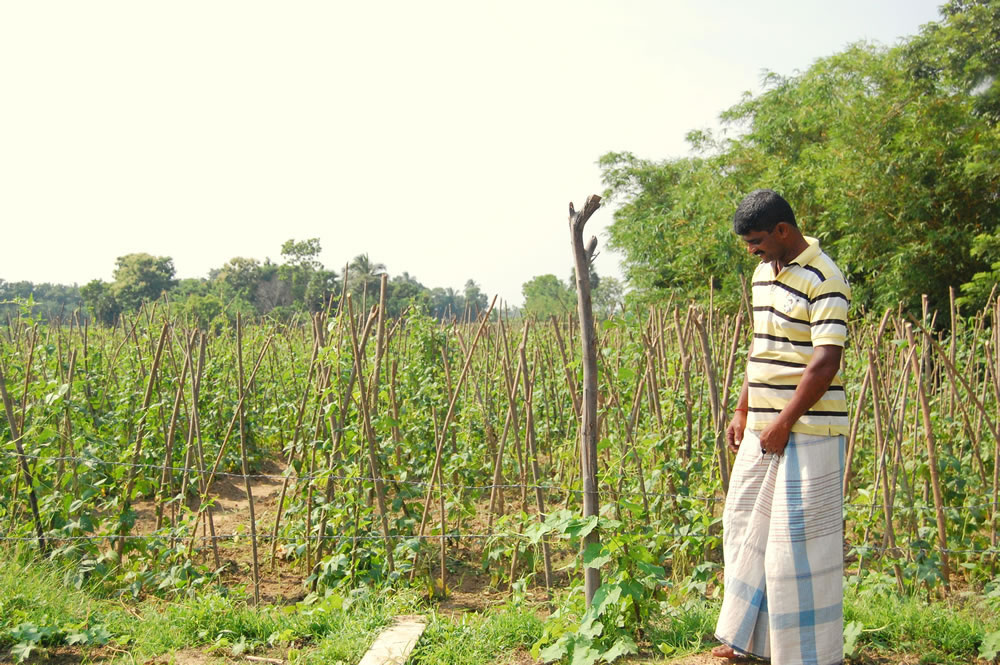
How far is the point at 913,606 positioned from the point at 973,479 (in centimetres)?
134

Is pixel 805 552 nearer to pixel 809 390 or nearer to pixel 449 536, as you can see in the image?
pixel 809 390

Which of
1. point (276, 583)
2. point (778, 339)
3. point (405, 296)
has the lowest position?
point (276, 583)

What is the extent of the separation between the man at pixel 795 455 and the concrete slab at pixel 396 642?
108 centimetres

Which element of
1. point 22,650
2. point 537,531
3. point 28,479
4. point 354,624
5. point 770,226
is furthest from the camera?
point 28,479

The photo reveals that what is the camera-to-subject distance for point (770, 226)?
1958mm

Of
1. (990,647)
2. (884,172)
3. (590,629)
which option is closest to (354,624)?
(590,629)

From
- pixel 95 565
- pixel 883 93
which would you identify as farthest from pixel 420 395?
pixel 883 93

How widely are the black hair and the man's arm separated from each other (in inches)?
14.1

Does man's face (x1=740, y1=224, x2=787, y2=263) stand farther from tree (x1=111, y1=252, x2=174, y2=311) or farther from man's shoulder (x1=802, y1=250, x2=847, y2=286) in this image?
tree (x1=111, y1=252, x2=174, y2=311)

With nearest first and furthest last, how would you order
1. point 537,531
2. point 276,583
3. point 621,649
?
point 621,649 < point 537,531 < point 276,583

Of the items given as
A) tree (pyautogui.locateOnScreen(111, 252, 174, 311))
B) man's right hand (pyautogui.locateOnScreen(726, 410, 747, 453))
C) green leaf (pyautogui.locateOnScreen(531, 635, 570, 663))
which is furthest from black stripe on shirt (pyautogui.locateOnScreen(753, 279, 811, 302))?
tree (pyautogui.locateOnScreen(111, 252, 174, 311))

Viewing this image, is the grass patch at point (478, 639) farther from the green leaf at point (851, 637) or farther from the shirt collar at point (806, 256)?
the shirt collar at point (806, 256)

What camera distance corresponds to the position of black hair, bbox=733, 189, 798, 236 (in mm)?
1950

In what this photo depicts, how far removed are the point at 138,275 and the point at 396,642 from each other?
40.9 m
